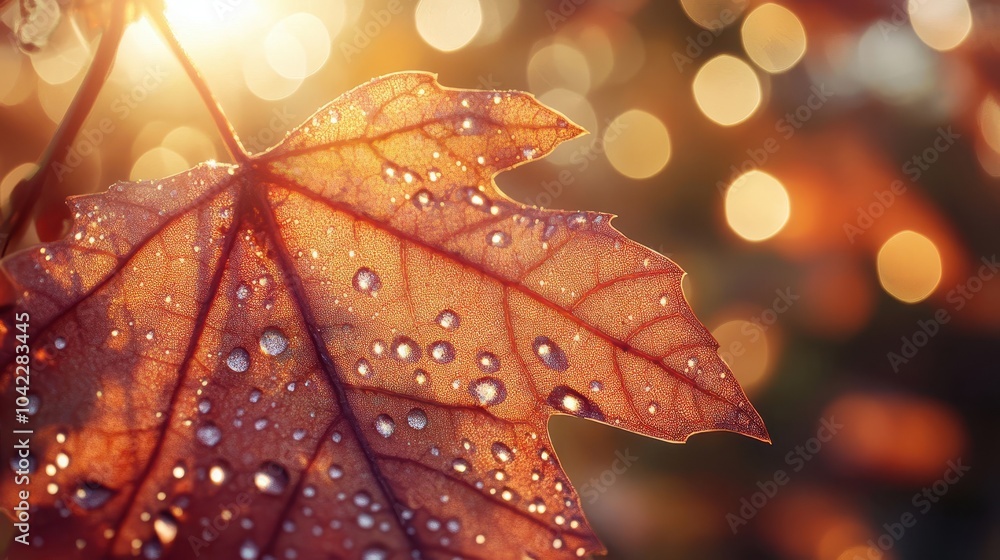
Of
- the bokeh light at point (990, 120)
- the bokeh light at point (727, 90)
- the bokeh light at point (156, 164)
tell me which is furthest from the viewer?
→ the bokeh light at point (727, 90)

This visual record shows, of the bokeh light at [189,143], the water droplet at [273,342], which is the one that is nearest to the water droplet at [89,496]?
the water droplet at [273,342]

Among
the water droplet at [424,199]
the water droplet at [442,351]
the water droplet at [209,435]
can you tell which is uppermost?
the water droplet at [424,199]

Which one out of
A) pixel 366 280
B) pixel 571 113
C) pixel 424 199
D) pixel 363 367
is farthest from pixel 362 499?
pixel 571 113

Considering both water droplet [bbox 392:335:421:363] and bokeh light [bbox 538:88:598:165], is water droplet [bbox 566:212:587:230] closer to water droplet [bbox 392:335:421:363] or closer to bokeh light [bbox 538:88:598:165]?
water droplet [bbox 392:335:421:363]

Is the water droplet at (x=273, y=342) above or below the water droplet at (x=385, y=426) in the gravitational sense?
below

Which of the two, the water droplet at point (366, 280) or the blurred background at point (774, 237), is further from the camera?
the blurred background at point (774, 237)

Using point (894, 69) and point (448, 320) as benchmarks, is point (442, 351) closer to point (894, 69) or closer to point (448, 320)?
point (448, 320)

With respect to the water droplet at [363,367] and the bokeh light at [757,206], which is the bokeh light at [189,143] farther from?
the bokeh light at [757,206]
